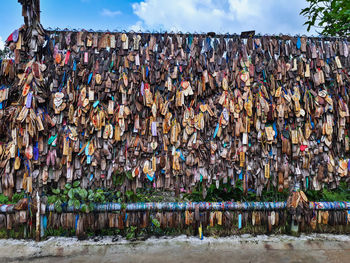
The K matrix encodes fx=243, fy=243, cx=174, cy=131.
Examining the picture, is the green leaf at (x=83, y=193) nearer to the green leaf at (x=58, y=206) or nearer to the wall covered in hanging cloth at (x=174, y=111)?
the wall covered in hanging cloth at (x=174, y=111)

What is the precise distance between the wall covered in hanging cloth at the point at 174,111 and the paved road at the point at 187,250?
0.66 m

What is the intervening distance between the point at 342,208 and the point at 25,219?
3848 mm

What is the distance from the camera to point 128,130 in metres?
2.84

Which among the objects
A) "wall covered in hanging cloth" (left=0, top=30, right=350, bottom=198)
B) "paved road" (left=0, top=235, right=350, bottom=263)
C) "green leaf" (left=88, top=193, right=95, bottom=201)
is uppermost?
"wall covered in hanging cloth" (left=0, top=30, right=350, bottom=198)

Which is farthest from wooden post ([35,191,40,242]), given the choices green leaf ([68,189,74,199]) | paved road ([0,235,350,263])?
green leaf ([68,189,74,199])

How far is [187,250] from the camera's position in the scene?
275cm

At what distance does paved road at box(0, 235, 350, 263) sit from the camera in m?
2.60

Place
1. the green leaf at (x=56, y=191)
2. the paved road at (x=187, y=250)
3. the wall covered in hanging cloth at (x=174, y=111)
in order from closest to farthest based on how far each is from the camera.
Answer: the paved road at (x=187, y=250), the wall covered in hanging cloth at (x=174, y=111), the green leaf at (x=56, y=191)

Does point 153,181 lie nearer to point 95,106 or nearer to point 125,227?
point 125,227

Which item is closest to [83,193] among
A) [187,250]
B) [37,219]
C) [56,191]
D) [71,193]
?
[71,193]

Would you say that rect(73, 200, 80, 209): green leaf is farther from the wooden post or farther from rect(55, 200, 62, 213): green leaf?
the wooden post

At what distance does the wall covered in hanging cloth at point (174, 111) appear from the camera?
2.75 metres

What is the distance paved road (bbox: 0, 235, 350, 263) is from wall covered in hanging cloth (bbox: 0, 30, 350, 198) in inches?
25.8

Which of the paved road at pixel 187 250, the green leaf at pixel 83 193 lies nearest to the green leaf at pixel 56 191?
the green leaf at pixel 83 193
